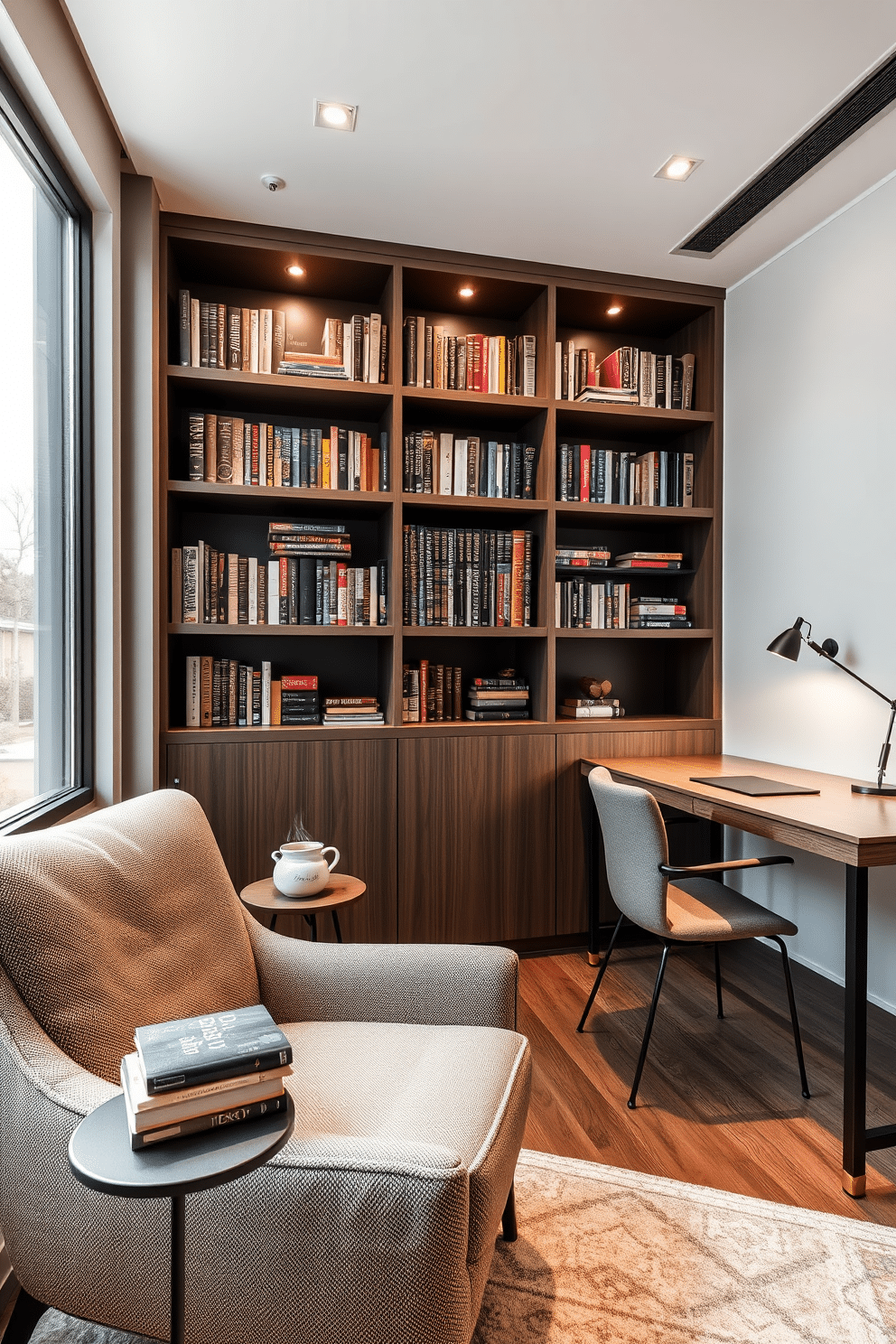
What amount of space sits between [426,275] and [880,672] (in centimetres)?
208

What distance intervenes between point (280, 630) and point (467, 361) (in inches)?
48.7

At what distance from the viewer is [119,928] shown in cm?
128

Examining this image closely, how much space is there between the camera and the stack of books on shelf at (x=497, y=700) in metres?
3.09

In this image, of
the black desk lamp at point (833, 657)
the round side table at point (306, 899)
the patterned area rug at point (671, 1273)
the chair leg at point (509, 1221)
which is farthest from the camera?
the black desk lamp at point (833, 657)

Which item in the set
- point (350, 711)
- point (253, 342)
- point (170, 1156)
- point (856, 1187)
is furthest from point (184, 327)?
point (856, 1187)

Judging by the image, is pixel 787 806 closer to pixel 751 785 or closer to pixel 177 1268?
pixel 751 785

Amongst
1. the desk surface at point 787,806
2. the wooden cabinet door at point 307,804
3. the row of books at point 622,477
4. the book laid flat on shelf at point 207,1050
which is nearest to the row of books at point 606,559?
the row of books at point 622,477

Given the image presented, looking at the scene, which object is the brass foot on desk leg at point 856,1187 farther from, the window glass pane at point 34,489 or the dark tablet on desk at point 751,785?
the window glass pane at point 34,489

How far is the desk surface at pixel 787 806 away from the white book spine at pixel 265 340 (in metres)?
1.85

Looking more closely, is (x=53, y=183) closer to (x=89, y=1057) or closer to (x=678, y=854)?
(x=89, y=1057)

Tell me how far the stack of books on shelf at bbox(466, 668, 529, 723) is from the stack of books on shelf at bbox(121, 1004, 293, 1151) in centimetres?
216

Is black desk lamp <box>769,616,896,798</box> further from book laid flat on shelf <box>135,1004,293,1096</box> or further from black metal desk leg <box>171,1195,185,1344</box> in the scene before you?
black metal desk leg <box>171,1195,185,1344</box>

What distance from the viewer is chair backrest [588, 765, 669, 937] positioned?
202 cm

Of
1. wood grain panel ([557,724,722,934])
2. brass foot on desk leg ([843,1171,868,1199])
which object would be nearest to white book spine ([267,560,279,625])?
wood grain panel ([557,724,722,934])
